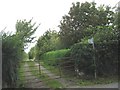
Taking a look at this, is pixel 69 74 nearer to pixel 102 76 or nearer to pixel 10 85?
pixel 102 76

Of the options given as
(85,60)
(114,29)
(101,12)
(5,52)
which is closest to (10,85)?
(5,52)

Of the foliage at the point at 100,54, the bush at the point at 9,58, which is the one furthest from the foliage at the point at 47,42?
the bush at the point at 9,58

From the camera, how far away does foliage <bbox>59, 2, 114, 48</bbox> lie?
32.7 m

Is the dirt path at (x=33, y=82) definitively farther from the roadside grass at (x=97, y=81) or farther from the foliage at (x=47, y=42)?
the foliage at (x=47, y=42)

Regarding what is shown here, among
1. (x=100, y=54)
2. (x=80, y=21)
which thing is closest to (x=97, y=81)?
(x=100, y=54)

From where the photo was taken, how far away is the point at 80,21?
1323 inches

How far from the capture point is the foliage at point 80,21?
32.7m

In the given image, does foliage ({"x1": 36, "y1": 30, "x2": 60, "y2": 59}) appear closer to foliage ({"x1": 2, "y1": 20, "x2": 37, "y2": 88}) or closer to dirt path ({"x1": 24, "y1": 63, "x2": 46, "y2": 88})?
dirt path ({"x1": 24, "y1": 63, "x2": 46, "y2": 88})

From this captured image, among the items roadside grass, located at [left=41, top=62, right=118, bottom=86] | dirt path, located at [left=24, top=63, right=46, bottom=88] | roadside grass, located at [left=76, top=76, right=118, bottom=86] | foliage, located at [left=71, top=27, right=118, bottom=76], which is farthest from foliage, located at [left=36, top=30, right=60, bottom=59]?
dirt path, located at [left=24, top=63, right=46, bottom=88]

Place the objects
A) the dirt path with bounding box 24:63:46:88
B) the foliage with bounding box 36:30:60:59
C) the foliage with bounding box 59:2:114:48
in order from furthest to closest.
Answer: the foliage with bounding box 36:30:60:59
the foliage with bounding box 59:2:114:48
the dirt path with bounding box 24:63:46:88

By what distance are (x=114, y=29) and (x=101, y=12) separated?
17812 mm

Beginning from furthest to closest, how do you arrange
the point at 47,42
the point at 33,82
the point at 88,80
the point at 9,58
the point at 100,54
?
1. the point at 47,42
2. the point at 100,54
3. the point at 88,80
4. the point at 33,82
5. the point at 9,58

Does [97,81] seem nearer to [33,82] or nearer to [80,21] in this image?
[33,82]

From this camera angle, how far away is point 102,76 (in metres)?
15.7
